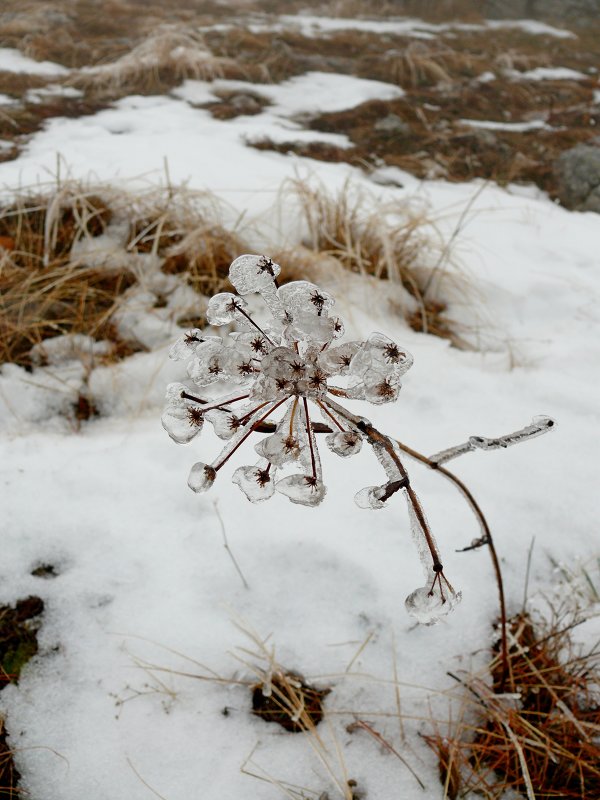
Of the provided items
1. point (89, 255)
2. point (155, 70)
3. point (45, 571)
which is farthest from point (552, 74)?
point (45, 571)

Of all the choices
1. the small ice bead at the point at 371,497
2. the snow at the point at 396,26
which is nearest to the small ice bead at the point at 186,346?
the small ice bead at the point at 371,497

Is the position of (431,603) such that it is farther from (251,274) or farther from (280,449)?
(251,274)

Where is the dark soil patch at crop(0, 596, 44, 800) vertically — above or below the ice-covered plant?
below

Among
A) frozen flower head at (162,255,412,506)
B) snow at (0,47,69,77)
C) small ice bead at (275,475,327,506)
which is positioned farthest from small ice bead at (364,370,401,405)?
snow at (0,47,69,77)

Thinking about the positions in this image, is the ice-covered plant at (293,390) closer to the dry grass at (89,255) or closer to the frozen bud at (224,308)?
the frozen bud at (224,308)

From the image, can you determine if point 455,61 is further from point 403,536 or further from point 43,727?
point 43,727

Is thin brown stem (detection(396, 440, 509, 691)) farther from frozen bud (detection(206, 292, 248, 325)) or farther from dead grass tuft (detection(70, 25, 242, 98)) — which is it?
dead grass tuft (detection(70, 25, 242, 98))
